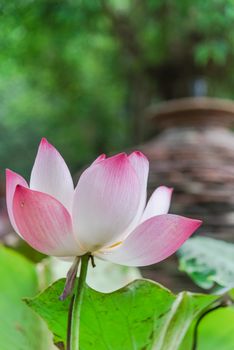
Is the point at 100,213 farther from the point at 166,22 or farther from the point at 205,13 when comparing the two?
the point at 166,22

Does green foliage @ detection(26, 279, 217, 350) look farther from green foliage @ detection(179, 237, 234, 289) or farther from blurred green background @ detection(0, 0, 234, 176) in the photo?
blurred green background @ detection(0, 0, 234, 176)

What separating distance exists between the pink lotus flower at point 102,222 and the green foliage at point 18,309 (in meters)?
0.08

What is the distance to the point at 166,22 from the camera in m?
1.22

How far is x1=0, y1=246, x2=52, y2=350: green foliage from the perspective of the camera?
24 centimetres

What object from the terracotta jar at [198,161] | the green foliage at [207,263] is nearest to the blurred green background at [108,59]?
the terracotta jar at [198,161]

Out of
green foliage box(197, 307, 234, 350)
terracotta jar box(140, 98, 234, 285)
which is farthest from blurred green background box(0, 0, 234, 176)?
green foliage box(197, 307, 234, 350)

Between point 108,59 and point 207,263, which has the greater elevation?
A: point 108,59

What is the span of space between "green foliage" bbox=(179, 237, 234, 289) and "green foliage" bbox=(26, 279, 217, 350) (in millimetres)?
50

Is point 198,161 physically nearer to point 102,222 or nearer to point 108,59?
point 102,222

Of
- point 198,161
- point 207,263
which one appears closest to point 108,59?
point 198,161

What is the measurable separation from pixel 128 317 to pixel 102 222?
0.06 metres

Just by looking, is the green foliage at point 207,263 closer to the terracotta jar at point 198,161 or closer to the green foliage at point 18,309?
the green foliage at point 18,309

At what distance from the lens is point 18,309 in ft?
0.89

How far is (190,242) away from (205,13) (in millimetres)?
831
